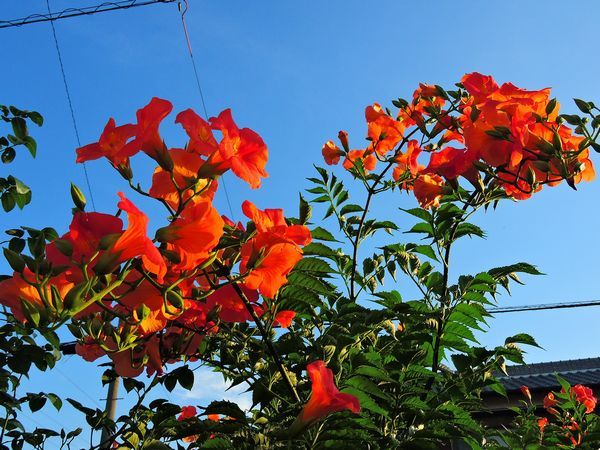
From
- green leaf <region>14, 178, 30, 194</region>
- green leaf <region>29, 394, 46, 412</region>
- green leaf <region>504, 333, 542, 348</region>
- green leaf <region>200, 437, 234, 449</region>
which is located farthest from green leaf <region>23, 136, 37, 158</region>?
green leaf <region>504, 333, 542, 348</region>

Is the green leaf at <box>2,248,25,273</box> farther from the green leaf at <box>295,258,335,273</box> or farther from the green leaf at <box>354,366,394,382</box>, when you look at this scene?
the green leaf at <box>354,366,394,382</box>

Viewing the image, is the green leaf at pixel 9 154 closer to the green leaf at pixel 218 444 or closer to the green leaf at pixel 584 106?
the green leaf at pixel 218 444

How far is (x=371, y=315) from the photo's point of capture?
5.14 ft

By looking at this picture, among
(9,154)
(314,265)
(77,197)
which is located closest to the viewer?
(77,197)

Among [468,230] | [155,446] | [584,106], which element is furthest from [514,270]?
[155,446]

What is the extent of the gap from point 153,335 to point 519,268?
1174 mm

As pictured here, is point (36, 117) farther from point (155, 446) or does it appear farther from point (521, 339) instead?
point (521, 339)

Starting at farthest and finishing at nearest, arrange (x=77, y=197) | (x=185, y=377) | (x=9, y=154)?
(x=9, y=154) < (x=185, y=377) < (x=77, y=197)

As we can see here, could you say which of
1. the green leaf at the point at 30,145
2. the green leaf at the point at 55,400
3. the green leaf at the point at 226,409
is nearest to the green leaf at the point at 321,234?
the green leaf at the point at 226,409

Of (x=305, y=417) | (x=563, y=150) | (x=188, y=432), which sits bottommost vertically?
(x=305, y=417)

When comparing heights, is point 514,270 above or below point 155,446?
above

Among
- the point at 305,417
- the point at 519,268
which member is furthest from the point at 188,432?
the point at 519,268

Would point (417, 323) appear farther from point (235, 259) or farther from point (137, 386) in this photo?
point (137, 386)

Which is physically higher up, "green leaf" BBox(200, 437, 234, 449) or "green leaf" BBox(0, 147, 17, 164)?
"green leaf" BBox(0, 147, 17, 164)
